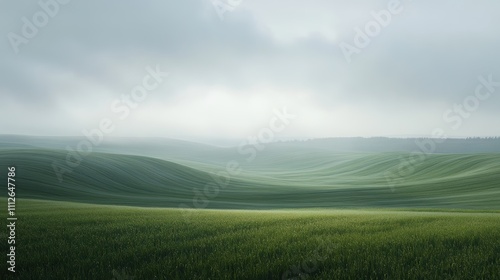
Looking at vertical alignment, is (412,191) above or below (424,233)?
below

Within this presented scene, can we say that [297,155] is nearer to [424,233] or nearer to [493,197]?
[493,197]

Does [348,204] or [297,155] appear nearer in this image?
[348,204]

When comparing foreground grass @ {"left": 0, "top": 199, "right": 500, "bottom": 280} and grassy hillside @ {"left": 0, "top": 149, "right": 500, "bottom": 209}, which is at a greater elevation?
foreground grass @ {"left": 0, "top": 199, "right": 500, "bottom": 280}

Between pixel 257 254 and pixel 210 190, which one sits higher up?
pixel 257 254

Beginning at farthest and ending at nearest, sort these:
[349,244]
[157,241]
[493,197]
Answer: [493,197]
[157,241]
[349,244]

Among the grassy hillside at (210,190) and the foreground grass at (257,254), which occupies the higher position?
the foreground grass at (257,254)

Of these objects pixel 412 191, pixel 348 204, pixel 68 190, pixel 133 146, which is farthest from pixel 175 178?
pixel 133 146

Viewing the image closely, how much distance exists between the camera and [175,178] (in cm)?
5328

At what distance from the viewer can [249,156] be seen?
452 feet

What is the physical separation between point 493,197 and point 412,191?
382 inches

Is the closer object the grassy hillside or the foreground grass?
the foreground grass

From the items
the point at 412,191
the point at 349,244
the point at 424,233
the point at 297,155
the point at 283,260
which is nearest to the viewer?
the point at 283,260

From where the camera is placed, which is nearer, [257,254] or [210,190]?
[257,254]

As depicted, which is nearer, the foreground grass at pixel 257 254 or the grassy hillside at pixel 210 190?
the foreground grass at pixel 257 254
